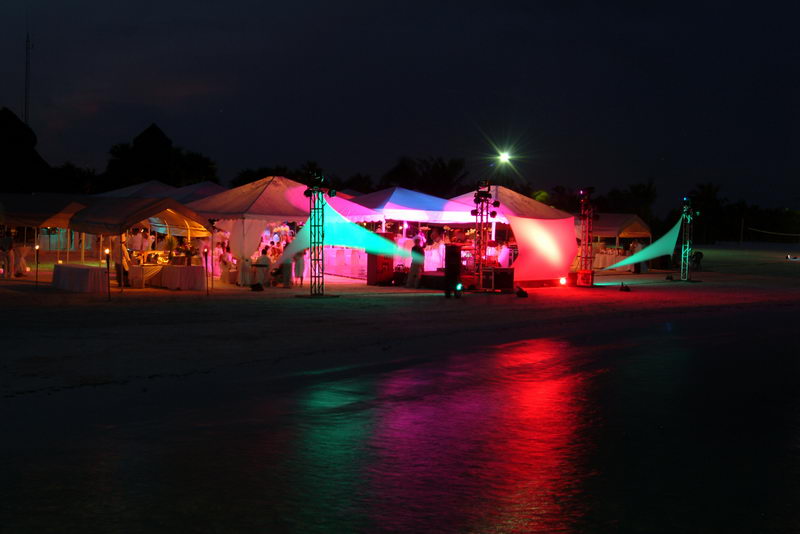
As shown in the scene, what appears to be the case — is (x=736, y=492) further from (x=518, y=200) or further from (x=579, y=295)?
(x=518, y=200)

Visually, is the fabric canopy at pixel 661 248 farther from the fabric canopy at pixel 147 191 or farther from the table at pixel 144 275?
the fabric canopy at pixel 147 191

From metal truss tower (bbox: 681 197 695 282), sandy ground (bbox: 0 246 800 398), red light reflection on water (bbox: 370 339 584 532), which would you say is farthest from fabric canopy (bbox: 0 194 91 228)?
red light reflection on water (bbox: 370 339 584 532)

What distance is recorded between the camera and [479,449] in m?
6.02

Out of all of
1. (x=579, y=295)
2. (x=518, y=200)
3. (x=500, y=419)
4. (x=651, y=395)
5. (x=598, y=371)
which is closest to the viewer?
(x=500, y=419)

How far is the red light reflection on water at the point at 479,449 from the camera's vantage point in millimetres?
4566

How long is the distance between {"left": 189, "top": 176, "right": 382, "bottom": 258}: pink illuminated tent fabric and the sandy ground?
2.30 m

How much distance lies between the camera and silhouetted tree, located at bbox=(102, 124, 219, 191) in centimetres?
5960

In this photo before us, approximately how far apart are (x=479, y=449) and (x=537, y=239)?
18159 millimetres

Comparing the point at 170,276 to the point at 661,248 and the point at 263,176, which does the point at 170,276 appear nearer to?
the point at 661,248

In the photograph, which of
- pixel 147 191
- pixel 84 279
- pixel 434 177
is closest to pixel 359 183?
pixel 434 177

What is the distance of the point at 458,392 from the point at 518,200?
60.7 ft

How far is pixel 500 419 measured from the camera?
7090 mm

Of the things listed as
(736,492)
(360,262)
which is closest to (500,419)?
(736,492)

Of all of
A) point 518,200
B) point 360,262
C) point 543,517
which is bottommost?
point 543,517
